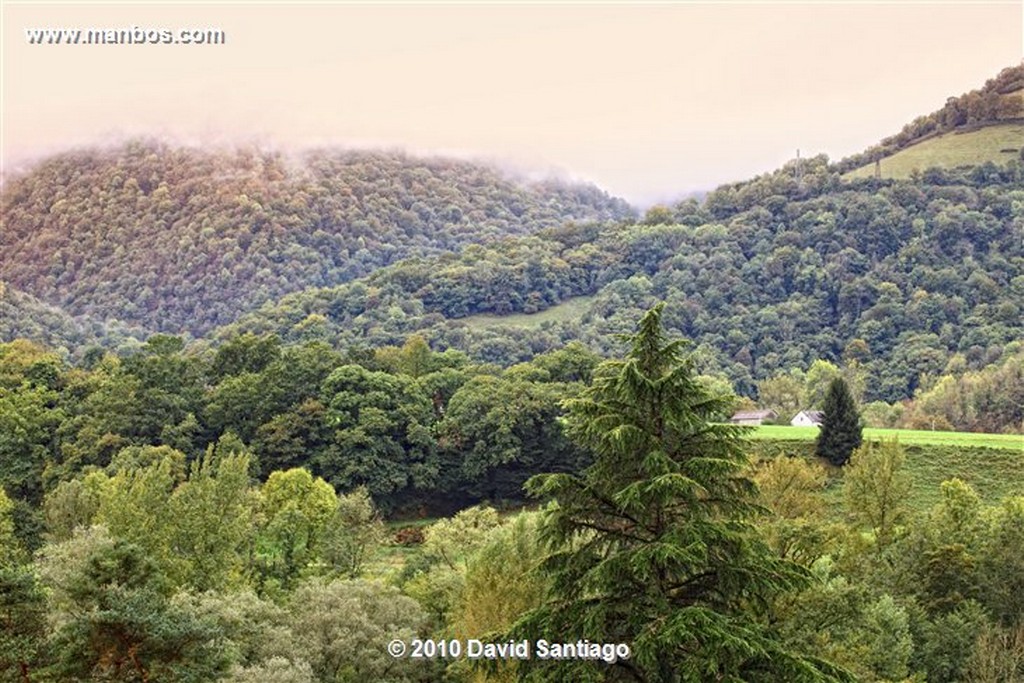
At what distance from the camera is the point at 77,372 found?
56.7m

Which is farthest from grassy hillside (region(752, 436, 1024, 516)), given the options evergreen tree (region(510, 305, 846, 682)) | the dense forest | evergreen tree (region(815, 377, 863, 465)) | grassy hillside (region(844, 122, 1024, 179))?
grassy hillside (region(844, 122, 1024, 179))

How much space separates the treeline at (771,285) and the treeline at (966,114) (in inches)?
286

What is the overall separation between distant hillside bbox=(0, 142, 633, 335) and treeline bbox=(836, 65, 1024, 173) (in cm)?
6636

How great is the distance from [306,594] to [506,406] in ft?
95.6

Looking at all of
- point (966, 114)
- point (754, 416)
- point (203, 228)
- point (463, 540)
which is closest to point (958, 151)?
point (966, 114)

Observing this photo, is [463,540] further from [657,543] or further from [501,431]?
[501,431]

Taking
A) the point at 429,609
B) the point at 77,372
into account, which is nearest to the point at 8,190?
the point at 77,372

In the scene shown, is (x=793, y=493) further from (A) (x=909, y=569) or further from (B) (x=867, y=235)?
(B) (x=867, y=235)

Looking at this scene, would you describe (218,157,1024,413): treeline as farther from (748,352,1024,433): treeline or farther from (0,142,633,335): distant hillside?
(0,142,633,335): distant hillside

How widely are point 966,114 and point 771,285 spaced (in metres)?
39.5

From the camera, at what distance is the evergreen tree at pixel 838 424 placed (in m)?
45.1

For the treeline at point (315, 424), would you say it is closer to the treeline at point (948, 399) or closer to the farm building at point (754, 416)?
the farm building at point (754, 416)

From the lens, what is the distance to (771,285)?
4168 inches

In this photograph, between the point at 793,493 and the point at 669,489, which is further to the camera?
the point at 793,493
